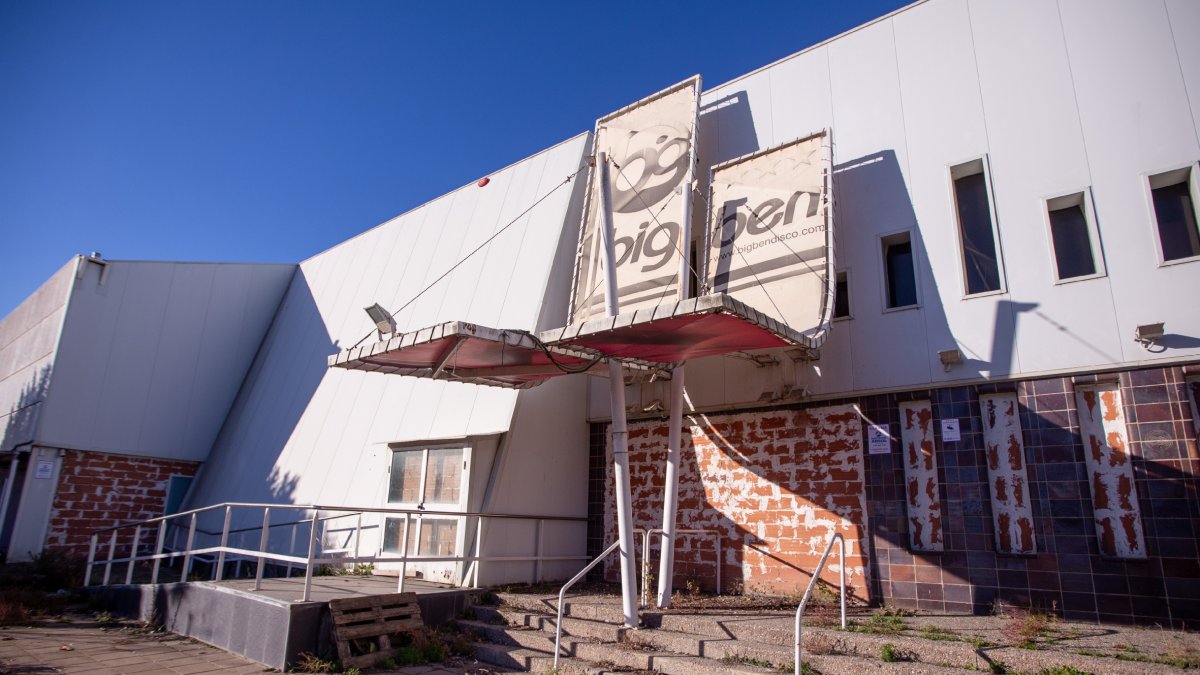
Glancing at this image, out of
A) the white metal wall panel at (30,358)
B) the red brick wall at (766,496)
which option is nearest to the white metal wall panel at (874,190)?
the red brick wall at (766,496)

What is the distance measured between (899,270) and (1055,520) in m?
3.54

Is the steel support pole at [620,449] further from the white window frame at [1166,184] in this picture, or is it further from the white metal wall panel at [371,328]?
the white window frame at [1166,184]

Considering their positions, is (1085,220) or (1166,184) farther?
(1085,220)

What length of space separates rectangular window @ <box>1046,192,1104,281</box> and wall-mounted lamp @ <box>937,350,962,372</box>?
1355 mm

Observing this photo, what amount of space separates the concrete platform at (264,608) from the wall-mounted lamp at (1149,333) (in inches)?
312

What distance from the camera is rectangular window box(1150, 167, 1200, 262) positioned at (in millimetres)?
7754

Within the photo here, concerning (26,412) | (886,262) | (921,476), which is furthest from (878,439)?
(26,412)

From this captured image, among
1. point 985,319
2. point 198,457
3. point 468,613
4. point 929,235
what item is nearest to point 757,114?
point 929,235

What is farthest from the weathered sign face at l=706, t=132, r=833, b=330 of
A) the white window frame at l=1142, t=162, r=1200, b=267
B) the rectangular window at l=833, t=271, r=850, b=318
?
the white window frame at l=1142, t=162, r=1200, b=267

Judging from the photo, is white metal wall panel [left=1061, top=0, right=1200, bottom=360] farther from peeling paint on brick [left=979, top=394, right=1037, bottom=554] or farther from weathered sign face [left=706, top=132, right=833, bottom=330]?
weathered sign face [left=706, top=132, right=833, bottom=330]

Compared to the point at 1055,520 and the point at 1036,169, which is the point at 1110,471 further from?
the point at 1036,169

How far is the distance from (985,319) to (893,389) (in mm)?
1302

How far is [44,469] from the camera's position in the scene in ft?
45.9

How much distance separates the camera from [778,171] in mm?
10297
